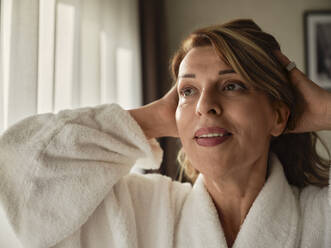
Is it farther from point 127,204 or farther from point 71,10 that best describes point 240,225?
point 71,10

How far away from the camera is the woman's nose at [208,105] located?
90 cm

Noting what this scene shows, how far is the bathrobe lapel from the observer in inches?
37.4

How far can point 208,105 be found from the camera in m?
0.90

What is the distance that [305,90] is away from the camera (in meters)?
1.01

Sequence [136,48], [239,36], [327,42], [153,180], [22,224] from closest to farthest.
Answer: [22,224] < [239,36] < [153,180] < [136,48] < [327,42]

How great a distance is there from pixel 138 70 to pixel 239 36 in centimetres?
121

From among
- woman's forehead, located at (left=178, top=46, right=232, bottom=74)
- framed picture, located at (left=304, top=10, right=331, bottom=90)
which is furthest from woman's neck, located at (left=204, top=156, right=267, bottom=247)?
framed picture, located at (left=304, top=10, right=331, bottom=90)

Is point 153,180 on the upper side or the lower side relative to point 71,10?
lower

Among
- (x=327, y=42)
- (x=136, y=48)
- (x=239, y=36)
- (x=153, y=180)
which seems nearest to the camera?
(x=239, y=36)

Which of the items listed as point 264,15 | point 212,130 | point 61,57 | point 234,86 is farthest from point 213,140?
point 264,15

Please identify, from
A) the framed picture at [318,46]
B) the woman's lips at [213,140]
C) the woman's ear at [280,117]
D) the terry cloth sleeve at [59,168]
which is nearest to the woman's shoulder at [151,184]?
the terry cloth sleeve at [59,168]

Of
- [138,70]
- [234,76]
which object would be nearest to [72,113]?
[234,76]

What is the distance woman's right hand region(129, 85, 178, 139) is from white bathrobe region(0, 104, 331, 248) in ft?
0.24

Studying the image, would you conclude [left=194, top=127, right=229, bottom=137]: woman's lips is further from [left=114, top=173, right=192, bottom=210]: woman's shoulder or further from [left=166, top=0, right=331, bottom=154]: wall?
[left=166, top=0, right=331, bottom=154]: wall
